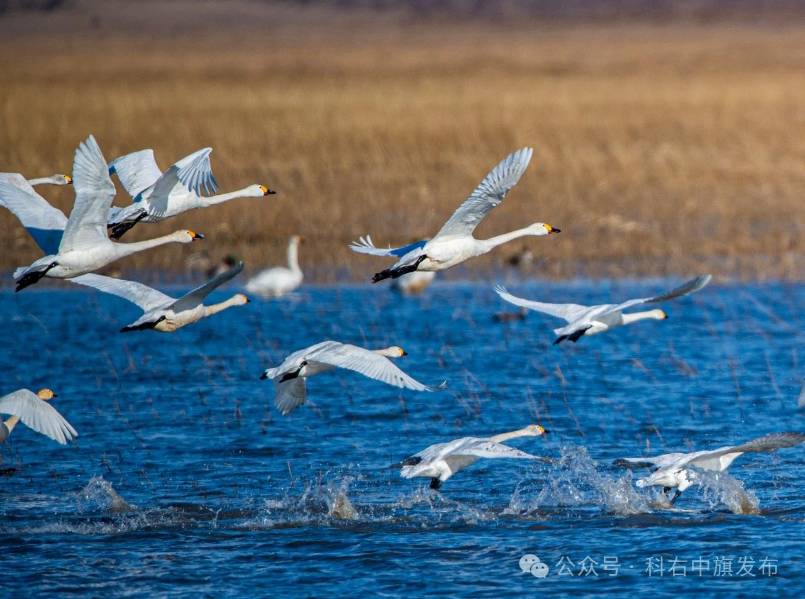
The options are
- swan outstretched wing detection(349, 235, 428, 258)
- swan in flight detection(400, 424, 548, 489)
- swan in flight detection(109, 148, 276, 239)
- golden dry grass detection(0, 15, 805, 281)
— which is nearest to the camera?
swan in flight detection(400, 424, 548, 489)

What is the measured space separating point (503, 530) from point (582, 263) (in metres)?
9.79

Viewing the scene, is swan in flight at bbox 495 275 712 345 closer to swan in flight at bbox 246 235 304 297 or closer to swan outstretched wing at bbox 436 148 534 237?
swan outstretched wing at bbox 436 148 534 237

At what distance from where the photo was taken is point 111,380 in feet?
45.6

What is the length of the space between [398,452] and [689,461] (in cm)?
303

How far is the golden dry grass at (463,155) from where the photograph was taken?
1934 centimetres

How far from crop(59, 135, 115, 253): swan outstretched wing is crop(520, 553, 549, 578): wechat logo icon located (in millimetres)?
3147

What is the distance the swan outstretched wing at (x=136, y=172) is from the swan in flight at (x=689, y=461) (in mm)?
3810

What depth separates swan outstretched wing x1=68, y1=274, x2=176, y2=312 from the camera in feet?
32.1

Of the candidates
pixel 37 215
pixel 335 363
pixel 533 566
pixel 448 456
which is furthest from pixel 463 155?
pixel 533 566

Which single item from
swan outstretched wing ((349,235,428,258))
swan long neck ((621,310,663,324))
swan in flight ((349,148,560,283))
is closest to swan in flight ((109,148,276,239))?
swan outstretched wing ((349,235,428,258))

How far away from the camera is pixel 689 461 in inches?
344

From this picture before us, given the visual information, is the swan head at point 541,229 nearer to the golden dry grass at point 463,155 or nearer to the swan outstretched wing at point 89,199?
the swan outstretched wing at point 89,199

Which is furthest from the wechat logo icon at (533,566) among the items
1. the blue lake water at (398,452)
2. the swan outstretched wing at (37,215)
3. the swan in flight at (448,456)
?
the swan outstretched wing at (37,215)

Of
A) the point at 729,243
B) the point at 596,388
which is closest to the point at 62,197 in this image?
the point at 729,243
